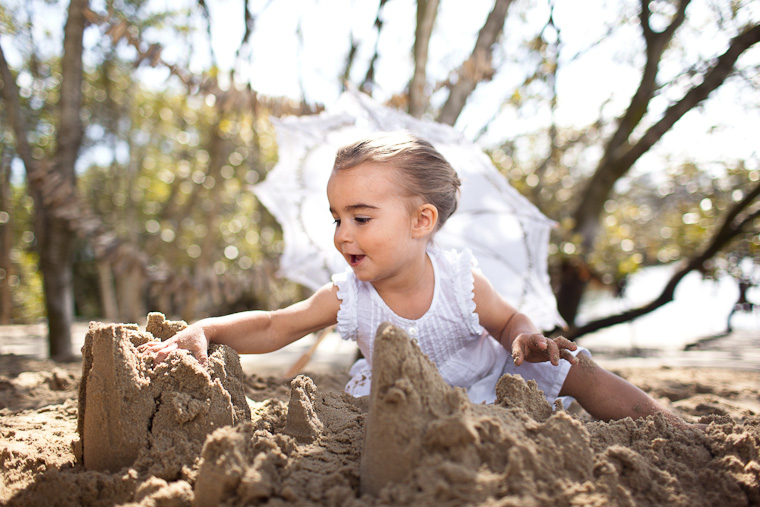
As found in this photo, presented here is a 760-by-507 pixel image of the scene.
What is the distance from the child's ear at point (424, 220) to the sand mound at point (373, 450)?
2.46ft

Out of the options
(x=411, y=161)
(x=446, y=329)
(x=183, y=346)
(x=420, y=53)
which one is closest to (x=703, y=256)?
(x=420, y=53)

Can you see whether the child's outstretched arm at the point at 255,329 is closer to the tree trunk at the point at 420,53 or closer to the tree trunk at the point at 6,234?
the tree trunk at the point at 420,53

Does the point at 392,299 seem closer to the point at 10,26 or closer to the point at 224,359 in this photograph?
the point at 224,359

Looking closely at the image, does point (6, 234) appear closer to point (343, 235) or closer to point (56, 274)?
point (56, 274)

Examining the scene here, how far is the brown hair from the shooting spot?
1.93 meters

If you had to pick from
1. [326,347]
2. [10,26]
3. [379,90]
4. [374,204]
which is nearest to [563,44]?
[379,90]

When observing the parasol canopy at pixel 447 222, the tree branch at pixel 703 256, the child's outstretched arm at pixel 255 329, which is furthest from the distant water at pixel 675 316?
the child's outstretched arm at pixel 255 329

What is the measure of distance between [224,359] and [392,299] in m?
0.83

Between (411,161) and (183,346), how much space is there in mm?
1117

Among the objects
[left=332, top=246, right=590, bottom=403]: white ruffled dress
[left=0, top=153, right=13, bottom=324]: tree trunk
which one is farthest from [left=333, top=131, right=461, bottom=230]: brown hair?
[left=0, top=153, right=13, bottom=324]: tree trunk

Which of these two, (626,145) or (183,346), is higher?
(626,145)

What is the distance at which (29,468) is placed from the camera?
4.74ft

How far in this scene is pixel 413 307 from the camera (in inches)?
87.9

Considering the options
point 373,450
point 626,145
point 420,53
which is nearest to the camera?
point 373,450
